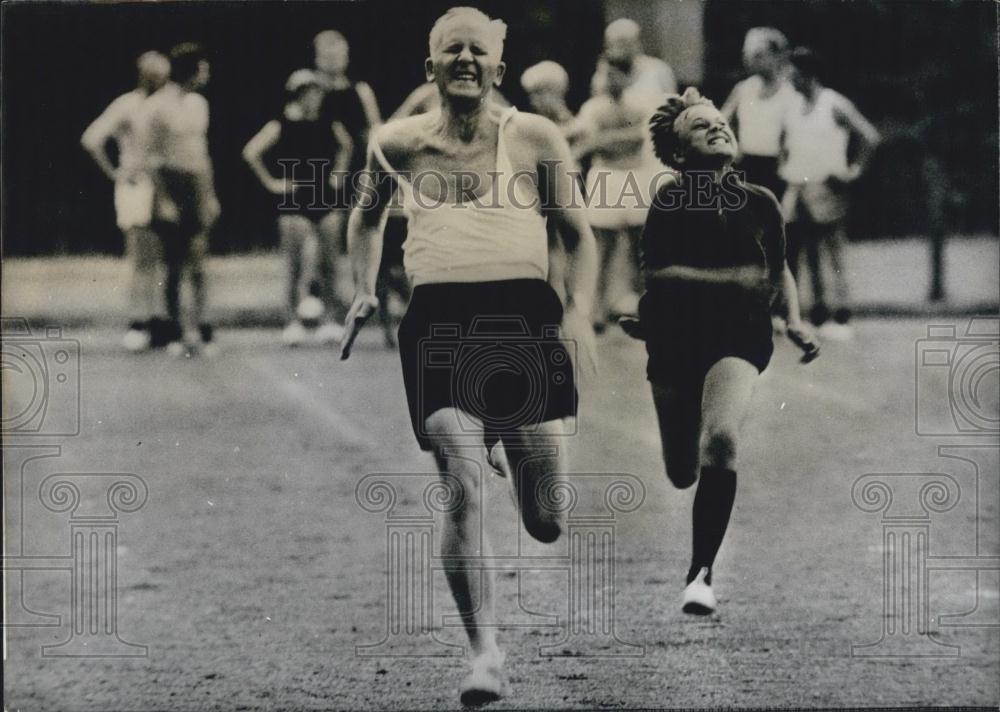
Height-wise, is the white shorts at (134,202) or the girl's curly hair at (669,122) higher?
the girl's curly hair at (669,122)

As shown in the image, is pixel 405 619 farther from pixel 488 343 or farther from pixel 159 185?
pixel 159 185

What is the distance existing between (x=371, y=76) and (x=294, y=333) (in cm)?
105

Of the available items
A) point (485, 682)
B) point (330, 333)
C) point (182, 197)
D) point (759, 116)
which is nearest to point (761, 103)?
point (759, 116)

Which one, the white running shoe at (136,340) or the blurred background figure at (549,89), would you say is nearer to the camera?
the blurred background figure at (549,89)

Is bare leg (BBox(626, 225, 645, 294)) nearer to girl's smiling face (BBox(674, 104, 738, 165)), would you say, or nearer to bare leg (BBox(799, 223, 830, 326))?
girl's smiling face (BBox(674, 104, 738, 165))

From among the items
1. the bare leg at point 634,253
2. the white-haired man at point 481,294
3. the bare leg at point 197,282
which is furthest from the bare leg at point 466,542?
the bare leg at point 197,282

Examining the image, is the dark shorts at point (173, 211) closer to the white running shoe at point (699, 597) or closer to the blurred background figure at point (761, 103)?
the blurred background figure at point (761, 103)

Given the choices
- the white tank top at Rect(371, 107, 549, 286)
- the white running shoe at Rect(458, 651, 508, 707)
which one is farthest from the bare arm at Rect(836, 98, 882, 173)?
the white running shoe at Rect(458, 651, 508, 707)

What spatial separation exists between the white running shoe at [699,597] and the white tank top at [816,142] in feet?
5.22

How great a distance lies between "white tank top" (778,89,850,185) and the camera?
5379mm

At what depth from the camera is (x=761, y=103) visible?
534 cm

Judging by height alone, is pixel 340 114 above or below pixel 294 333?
above

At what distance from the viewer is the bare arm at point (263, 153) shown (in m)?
5.36

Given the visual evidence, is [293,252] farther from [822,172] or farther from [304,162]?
[822,172]
